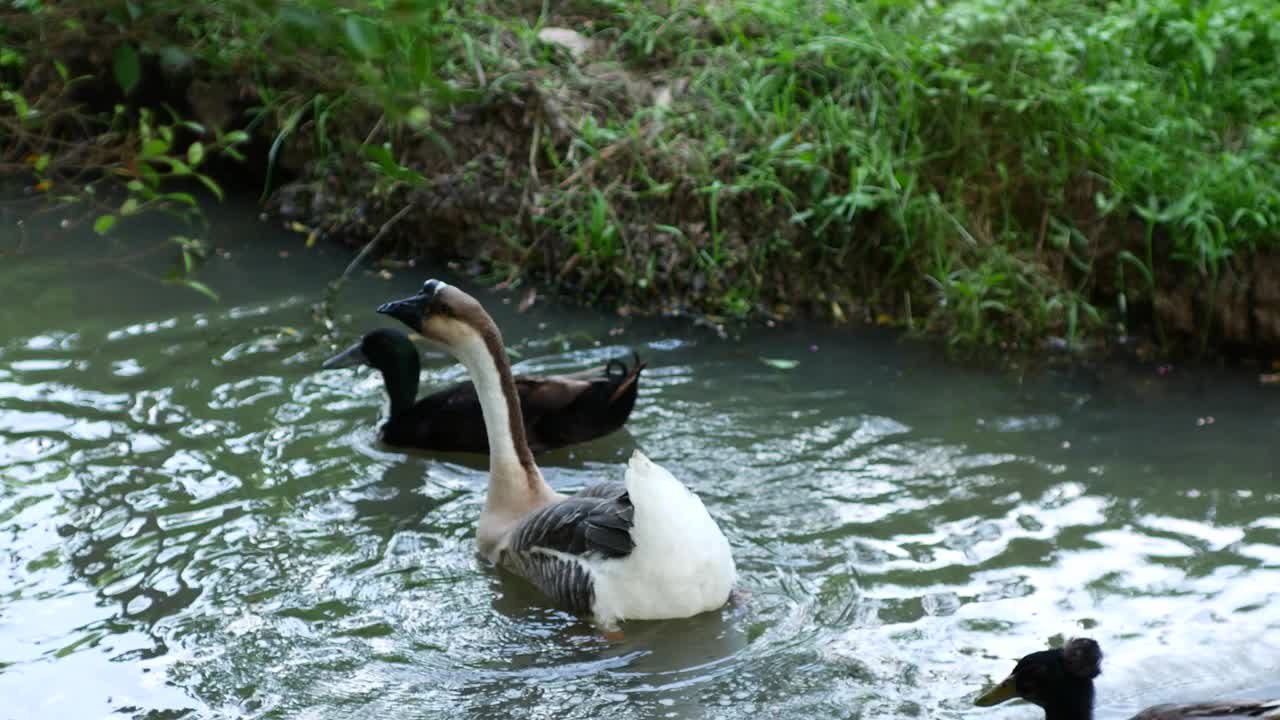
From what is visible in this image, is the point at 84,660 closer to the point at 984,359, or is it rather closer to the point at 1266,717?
the point at 1266,717

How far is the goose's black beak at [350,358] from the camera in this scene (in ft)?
21.3

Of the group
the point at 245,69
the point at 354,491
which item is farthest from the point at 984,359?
the point at 245,69

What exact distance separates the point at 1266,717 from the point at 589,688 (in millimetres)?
1913

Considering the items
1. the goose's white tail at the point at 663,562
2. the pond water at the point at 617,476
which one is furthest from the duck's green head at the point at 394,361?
the goose's white tail at the point at 663,562

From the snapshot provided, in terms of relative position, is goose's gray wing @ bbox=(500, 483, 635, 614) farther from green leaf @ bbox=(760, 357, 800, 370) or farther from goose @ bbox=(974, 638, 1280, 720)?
green leaf @ bbox=(760, 357, 800, 370)

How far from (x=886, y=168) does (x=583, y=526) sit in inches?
150

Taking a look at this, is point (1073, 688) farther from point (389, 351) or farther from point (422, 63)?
point (389, 351)

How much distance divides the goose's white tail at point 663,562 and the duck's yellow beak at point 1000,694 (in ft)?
3.06

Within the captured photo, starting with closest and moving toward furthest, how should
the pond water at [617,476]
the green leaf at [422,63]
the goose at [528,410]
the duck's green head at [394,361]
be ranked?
the green leaf at [422,63]
the pond water at [617,476]
the goose at [528,410]
the duck's green head at [394,361]

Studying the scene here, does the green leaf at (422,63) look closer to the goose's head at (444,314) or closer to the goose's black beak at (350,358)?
the goose's head at (444,314)

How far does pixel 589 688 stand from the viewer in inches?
164

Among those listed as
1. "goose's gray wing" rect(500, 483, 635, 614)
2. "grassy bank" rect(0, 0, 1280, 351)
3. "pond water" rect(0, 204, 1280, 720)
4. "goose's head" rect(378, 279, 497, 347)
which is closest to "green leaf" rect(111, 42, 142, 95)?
"pond water" rect(0, 204, 1280, 720)

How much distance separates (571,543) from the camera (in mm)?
4625

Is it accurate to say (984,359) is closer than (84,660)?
No
